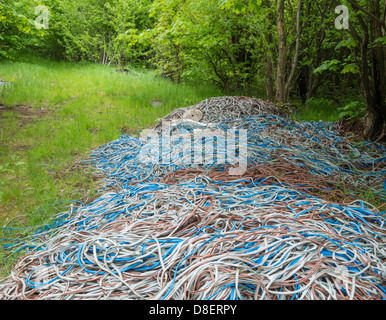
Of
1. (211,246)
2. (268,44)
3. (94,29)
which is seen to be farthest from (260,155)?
(94,29)

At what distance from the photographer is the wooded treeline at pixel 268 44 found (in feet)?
15.0

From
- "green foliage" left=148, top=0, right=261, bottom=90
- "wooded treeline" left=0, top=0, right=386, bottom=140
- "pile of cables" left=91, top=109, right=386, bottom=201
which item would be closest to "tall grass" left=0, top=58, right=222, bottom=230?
"pile of cables" left=91, top=109, right=386, bottom=201

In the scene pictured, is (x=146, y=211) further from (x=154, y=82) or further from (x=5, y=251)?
(x=154, y=82)

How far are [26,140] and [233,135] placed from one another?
3737 millimetres

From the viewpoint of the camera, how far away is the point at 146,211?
2396mm

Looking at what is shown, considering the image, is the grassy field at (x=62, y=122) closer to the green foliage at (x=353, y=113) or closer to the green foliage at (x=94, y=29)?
the green foliage at (x=353, y=113)

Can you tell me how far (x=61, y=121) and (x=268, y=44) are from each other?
5.27 metres

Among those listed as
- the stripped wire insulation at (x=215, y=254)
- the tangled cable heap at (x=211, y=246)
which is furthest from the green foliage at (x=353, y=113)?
the stripped wire insulation at (x=215, y=254)

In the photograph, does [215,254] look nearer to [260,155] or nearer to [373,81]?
[260,155]

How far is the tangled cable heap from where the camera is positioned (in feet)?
5.08

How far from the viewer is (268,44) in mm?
6754

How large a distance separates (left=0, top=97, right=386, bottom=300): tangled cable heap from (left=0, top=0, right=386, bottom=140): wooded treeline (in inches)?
90.3

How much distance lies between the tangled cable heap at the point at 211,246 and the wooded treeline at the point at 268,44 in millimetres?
2295
